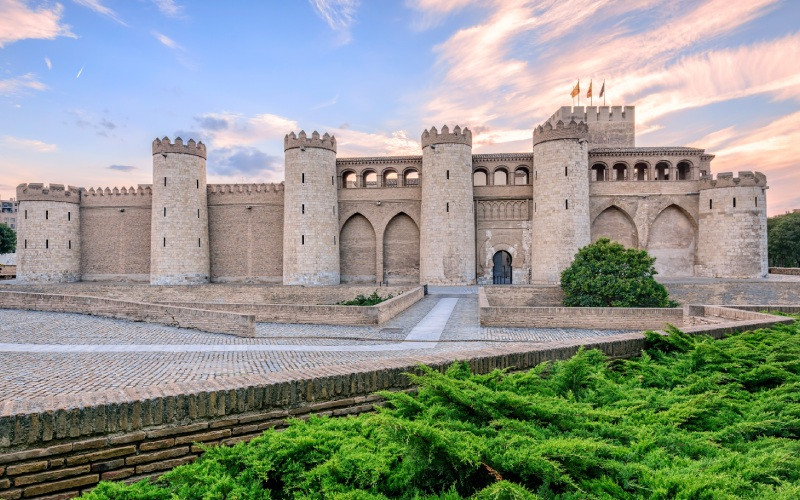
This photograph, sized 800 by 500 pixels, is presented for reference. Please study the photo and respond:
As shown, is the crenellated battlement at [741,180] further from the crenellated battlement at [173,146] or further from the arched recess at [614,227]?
the crenellated battlement at [173,146]

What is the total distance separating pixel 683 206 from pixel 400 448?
29691 mm

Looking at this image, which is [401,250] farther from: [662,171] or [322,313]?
[662,171]

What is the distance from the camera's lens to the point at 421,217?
27906 mm

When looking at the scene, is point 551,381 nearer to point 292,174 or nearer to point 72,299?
point 72,299

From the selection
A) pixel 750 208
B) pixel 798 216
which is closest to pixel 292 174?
pixel 750 208

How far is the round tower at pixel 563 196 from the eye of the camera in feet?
84.1

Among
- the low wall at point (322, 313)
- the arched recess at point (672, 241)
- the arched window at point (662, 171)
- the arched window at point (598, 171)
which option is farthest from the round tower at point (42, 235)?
the arched window at point (662, 171)

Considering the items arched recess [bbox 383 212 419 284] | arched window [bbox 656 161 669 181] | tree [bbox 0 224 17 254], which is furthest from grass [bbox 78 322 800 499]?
tree [bbox 0 224 17 254]

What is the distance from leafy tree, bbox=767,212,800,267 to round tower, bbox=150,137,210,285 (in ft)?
Answer: 145

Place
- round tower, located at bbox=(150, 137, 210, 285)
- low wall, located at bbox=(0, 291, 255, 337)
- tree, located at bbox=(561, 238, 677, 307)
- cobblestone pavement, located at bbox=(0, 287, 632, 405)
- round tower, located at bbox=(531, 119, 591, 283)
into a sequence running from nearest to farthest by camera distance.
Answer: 1. cobblestone pavement, located at bbox=(0, 287, 632, 405)
2. low wall, located at bbox=(0, 291, 255, 337)
3. tree, located at bbox=(561, 238, 677, 307)
4. round tower, located at bbox=(531, 119, 591, 283)
5. round tower, located at bbox=(150, 137, 210, 285)

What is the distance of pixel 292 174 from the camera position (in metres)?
27.5

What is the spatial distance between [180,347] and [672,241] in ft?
88.9

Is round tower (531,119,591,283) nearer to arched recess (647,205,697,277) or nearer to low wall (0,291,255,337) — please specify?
arched recess (647,205,697,277)

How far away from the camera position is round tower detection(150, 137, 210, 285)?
28000mm
